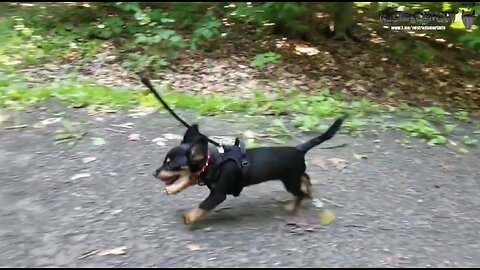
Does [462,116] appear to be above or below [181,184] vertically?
below

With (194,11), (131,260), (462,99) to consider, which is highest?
(194,11)

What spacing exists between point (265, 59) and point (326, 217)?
4.09 m

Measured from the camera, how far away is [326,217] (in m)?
3.97

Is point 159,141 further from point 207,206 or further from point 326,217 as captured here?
point 326,217

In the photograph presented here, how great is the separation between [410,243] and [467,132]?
289cm

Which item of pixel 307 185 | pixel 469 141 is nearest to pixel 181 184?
pixel 307 185

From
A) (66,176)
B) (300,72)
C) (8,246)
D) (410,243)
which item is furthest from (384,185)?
(300,72)

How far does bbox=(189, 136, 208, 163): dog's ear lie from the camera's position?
350 cm

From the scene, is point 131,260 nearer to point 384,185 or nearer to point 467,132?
point 384,185

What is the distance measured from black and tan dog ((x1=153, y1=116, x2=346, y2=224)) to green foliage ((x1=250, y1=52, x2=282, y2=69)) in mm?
3859

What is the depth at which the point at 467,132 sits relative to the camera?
618 cm

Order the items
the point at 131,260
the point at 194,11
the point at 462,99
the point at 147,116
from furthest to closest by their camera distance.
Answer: the point at 194,11 → the point at 462,99 → the point at 147,116 → the point at 131,260

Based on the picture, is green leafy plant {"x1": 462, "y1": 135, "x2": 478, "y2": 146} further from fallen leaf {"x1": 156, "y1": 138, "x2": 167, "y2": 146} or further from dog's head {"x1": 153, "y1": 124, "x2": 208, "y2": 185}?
dog's head {"x1": 153, "y1": 124, "x2": 208, "y2": 185}

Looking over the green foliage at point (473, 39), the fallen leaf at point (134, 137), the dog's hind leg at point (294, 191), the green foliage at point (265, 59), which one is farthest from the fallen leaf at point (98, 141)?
the green foliage at point (473, 39)
